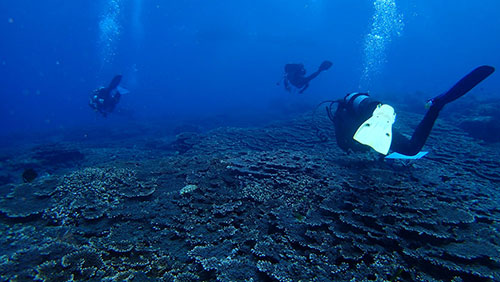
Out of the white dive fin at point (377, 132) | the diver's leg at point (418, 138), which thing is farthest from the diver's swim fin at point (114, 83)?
the diver's leg at point (418, 138)

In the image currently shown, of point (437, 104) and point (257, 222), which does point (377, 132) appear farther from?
point (257, 222)

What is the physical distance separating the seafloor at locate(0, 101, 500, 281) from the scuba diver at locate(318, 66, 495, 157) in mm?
800

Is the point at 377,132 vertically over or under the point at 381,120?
under

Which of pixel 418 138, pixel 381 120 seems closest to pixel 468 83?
pixel 418 138

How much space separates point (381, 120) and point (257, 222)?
285 cm

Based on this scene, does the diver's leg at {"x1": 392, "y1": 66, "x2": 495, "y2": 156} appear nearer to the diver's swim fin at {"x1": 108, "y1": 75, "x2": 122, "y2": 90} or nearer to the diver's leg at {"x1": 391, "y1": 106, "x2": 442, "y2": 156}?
the diver's leg at {"x1": 391, "y1": 106, "x2": 442, "y2": 156}

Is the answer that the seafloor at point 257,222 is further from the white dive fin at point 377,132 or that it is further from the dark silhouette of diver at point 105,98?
the dark silhouette of diver at point 105,98

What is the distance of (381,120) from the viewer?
4.27 meters

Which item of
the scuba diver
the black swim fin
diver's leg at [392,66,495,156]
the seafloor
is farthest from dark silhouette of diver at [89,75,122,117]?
the black swim fin

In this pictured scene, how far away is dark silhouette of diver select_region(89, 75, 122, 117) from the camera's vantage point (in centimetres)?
1277

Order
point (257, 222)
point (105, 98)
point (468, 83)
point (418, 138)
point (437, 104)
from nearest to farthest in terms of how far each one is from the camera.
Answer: point (257, 222), point (468, 83), point (437, 104), point (418, 138), point (105, 98)

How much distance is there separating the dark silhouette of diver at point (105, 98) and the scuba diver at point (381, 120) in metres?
12.0

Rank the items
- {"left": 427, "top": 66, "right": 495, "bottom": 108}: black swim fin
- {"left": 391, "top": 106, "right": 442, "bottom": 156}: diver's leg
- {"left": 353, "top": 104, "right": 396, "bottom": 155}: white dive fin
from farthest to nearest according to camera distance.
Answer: {"left": 391, "top": 106, "right": 442, "bottom": 156}: diver's leg
{"left": 427, "top": 66, "right": 495, "bottom": 108}: black swim fin
{"left": 353, "top": 104, "right": 396, "bottom": 155}: white dive fin

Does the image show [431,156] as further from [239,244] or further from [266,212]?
[239,244]
